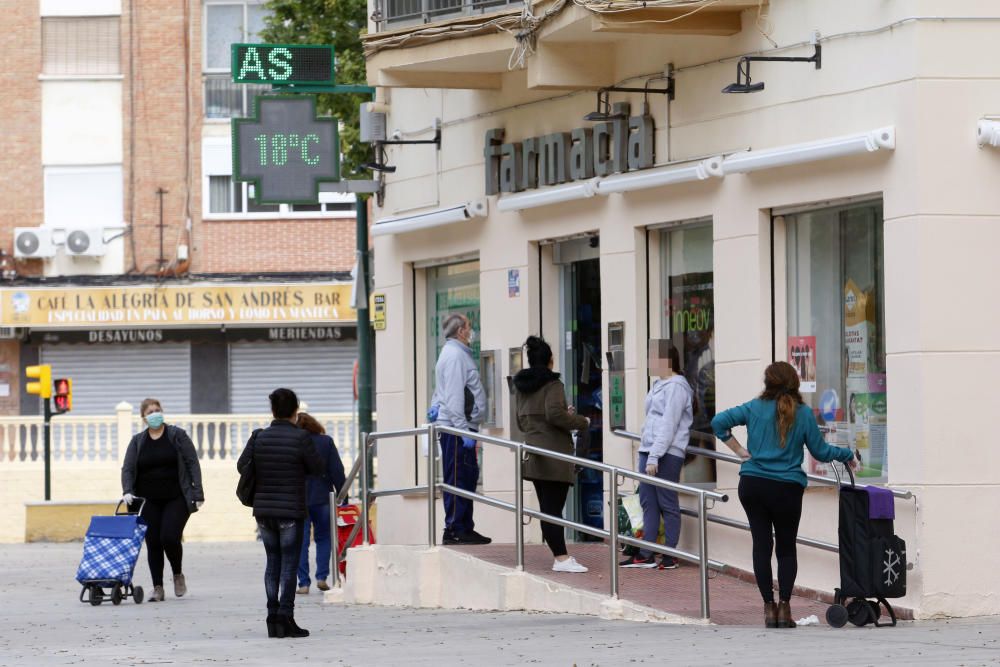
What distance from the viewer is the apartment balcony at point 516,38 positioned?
13.8 meters

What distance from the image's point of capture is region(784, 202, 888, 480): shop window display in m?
13.0

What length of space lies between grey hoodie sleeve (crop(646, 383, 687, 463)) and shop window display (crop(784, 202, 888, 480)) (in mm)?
858

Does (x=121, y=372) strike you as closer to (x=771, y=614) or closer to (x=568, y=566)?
(x=568, y=566)

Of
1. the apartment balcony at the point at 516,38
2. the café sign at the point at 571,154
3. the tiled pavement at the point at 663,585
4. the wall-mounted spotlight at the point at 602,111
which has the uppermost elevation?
the apartment balcony at the point at 516,38

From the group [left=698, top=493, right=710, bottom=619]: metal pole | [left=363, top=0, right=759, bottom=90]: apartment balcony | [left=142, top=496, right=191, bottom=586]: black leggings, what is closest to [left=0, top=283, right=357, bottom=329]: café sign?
[left=363, top=0, right=759, bottom=90]: apartment balcony

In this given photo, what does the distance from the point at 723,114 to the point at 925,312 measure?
2.62m

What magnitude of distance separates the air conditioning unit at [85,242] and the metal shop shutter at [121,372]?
6.37 ft

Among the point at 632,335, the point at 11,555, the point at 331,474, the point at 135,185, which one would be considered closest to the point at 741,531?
the point at 632,335

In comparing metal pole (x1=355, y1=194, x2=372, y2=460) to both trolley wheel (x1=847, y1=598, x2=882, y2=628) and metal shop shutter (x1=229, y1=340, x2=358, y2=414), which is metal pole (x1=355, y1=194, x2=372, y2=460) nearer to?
trolley wheel (x1=847, y1=598, x2=882, y2=628)

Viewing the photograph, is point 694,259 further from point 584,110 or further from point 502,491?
point 502,491

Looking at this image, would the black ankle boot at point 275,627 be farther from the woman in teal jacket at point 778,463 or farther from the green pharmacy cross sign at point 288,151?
the green pharmacy cross sign at point 288,151

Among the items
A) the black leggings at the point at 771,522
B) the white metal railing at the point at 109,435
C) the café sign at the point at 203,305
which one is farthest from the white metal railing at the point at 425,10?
the café sign at the point at 203,305

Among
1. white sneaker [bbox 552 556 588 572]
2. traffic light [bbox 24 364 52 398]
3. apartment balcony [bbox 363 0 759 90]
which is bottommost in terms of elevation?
white sneaker [bbox 552 556 588 572]

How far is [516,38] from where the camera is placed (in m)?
15.3
